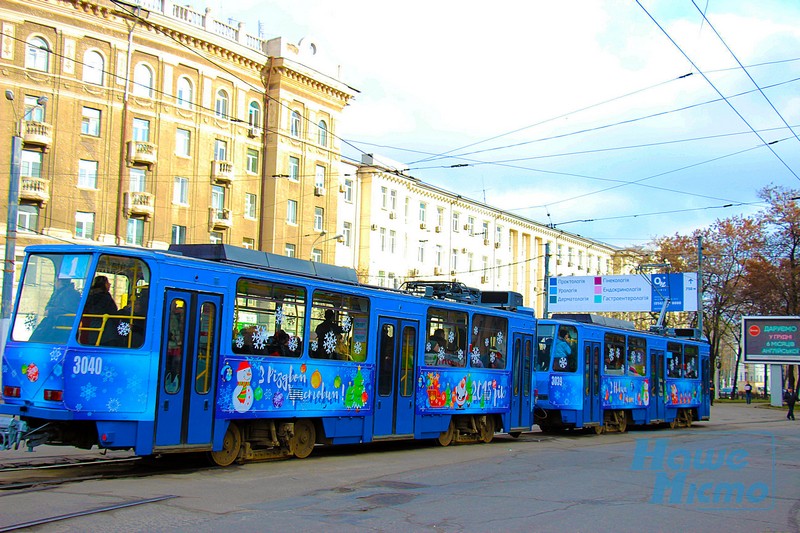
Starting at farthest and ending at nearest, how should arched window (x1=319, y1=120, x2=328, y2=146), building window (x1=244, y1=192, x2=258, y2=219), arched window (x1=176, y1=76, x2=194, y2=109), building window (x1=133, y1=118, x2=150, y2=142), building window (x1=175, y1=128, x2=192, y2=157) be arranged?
arched window (x1=319, y1=120, x2=328, y2=146) → building window (x1=244, y1=192, x2=258, y2=219) → building window (x1=175, y1=128, x2=192, y2=157) → arched window (x1=176, y1=76, x2=194, y2=109) → building window (x1=133, y1=118, x2=150, y2=142)

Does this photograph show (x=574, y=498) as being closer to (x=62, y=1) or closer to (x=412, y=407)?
(x=412, y=407)

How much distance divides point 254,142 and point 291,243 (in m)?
5.72

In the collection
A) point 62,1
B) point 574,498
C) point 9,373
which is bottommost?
point 574,498

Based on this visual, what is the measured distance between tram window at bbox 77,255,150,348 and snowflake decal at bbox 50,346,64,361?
0.27 metres

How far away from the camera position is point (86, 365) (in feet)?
34.2

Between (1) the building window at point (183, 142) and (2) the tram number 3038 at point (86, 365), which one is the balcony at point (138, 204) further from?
(2) the tram number 3038 at point (86, 365)

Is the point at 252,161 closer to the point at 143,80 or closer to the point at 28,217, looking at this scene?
the point at 143,80

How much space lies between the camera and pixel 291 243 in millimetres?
44875

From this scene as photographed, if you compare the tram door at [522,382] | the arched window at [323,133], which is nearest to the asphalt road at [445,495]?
the tram door at [522,382]

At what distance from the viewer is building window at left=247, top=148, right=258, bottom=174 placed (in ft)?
142

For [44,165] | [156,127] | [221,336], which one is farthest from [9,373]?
[156,127]

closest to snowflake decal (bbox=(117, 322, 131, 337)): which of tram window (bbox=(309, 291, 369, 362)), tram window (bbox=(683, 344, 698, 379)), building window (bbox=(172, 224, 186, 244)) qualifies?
tram window (bbox=(309, 291, 369, 362))

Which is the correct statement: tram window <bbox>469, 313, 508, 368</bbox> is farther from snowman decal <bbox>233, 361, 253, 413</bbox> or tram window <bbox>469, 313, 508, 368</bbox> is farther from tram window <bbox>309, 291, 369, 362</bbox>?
snowman decal <bbox>233, 361, 253, 413</bbox>

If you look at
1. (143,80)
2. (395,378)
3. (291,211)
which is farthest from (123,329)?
(291,211)
